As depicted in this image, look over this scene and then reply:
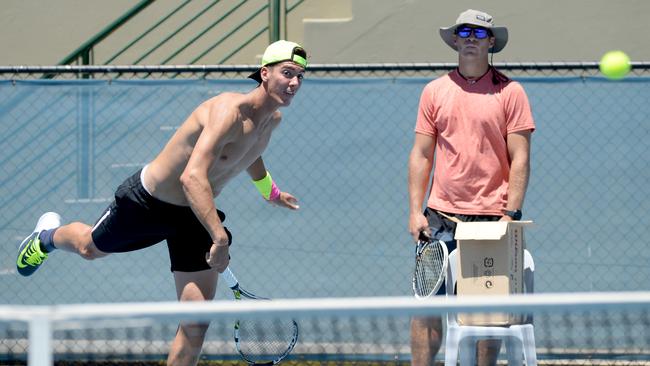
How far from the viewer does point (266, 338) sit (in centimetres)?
610

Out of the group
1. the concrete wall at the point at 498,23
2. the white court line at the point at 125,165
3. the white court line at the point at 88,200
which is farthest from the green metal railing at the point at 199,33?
the white court line at the point at 88,200

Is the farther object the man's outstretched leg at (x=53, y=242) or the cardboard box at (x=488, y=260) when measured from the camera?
the man's outstretched leg at (x=53, y=242)

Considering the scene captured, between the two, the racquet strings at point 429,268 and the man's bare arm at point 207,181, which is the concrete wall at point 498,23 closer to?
the racquet strings at point 429,268

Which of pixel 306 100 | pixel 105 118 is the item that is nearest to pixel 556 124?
pixel 306 100

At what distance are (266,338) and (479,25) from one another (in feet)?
6.90

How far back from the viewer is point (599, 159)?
6887 millimetres

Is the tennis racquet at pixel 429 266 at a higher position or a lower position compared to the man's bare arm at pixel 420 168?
lower

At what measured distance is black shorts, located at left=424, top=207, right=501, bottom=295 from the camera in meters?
5.36

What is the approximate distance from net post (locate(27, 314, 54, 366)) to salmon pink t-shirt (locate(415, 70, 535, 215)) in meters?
2.89

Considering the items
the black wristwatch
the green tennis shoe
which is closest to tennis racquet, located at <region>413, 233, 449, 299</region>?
the black wristwatch

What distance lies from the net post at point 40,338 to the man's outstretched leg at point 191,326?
7.53 feet

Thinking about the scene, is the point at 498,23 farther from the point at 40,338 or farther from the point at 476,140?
the point at 40,338

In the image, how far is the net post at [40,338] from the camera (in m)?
2.81

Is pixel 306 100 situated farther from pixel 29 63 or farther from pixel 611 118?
pixel 29 63
